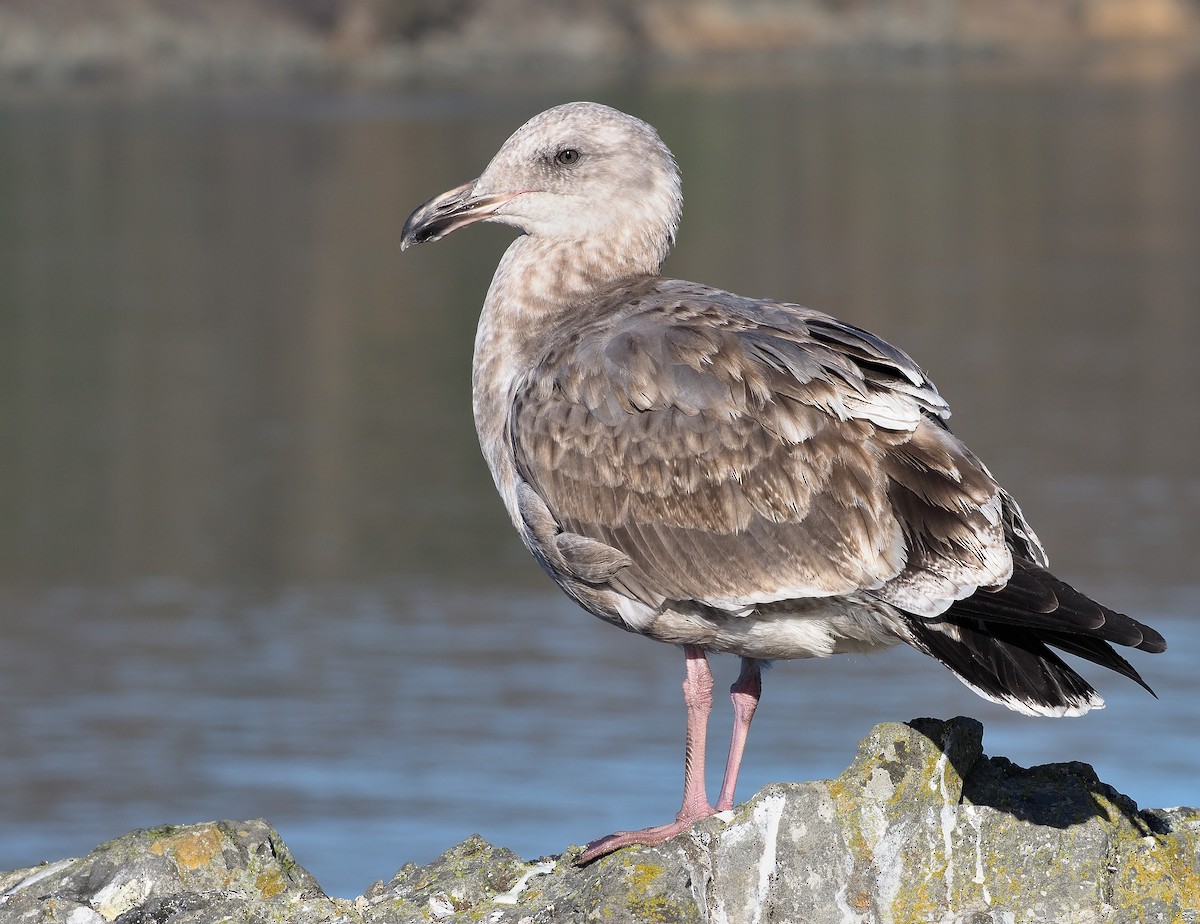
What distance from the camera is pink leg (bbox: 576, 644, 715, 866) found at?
224 inches

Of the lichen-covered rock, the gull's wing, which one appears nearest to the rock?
the lichen-covered rock

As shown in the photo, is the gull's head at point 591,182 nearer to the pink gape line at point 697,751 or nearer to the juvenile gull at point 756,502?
the juvenile gull at point 756,502

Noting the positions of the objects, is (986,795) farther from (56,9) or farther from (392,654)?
(56,9)

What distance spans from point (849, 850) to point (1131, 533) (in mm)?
9733

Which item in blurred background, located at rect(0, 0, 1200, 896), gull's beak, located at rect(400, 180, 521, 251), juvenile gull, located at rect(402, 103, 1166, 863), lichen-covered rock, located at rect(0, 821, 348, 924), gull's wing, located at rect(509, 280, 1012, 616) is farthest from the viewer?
blurred background, located at rect(0, 0, 1200, 896)

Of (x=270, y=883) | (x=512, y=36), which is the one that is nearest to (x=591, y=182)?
(x=270, y=883)

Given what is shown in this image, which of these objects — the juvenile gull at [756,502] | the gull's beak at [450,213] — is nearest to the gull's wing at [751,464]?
the juvenile gull at [756,502]

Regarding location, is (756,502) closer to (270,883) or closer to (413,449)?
(270,883)

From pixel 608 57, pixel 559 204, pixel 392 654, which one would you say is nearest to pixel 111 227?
pixel 392 654

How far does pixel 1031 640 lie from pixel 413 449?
12921 mm

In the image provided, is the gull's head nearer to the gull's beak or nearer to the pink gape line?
the gull's beak

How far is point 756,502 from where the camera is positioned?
5.68 metres

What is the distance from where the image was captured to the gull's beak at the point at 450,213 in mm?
6812

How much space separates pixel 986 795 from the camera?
5527mm
